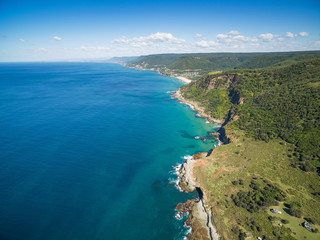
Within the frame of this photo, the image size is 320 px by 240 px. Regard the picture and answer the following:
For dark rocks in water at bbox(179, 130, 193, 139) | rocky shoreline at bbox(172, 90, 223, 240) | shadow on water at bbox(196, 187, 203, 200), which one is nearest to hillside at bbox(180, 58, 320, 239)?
rocky shoreline at bbox(172, 90, 223, 240)

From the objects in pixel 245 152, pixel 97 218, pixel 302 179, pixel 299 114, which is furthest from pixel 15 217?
pixel 299 114

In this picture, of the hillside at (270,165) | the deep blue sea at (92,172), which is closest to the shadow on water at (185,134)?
the deep blue sea at (92,172)

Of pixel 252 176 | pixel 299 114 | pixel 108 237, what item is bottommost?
A: pixel 108 237

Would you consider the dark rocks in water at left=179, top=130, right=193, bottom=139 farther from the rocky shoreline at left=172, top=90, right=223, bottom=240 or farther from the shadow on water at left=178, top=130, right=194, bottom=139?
the rocky shoreline at left=172, top=90, right=223, bottom=240

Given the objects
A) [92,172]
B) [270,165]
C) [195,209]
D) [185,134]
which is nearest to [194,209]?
[195,209]

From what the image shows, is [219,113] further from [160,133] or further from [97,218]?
[97,218]

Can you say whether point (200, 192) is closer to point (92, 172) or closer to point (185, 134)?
point (92, 172)

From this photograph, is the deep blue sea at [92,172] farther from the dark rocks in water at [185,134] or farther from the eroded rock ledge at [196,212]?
the eroded rock ledge at [196,212]
